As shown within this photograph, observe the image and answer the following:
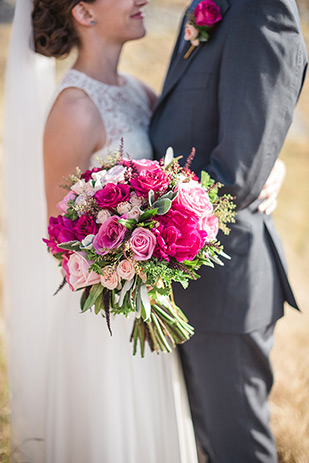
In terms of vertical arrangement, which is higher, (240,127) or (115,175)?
(240,127)

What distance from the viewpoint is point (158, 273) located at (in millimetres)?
1459

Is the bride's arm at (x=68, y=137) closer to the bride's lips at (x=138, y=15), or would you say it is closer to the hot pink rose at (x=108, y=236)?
the bride's lips at (x=138, y=15)

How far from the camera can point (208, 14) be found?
187cm

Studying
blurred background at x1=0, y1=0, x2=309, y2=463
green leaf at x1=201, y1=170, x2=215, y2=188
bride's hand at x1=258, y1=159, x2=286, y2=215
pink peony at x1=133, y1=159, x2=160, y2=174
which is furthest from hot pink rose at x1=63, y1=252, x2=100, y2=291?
blurred background at x1=0, y1=0, x2=309, y2=463

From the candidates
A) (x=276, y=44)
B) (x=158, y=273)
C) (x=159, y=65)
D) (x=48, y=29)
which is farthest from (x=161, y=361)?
(x=159, y=65)

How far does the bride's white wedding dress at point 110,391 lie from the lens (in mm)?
2145

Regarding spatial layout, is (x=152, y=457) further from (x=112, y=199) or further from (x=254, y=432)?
(x=112, y=199)

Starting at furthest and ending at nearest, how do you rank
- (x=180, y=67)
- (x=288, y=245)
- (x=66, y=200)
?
(x=288, y=245) → (x=180, y=67) → (x=66, y=200)

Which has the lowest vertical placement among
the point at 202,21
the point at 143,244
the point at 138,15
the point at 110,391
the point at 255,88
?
the point at 110,391

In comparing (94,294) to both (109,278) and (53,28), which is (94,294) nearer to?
(109,278)

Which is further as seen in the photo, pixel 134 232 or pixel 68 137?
pixel 68 137

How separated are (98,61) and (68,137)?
1.94 feet

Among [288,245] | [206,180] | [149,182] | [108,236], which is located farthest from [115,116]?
[288,245]

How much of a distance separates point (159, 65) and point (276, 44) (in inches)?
348
